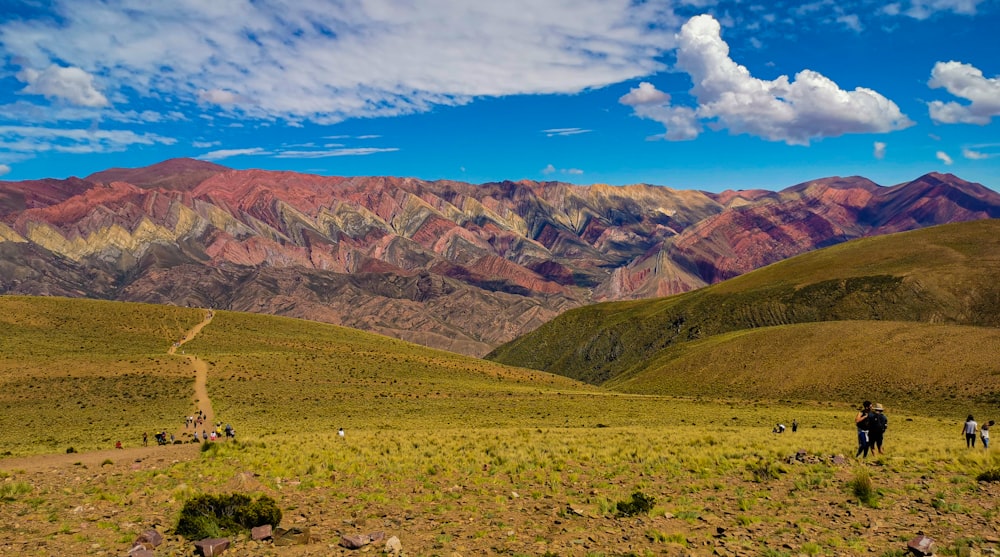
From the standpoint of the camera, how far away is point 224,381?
3083 inches

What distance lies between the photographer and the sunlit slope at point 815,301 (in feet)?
438

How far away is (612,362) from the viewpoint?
16225 cm

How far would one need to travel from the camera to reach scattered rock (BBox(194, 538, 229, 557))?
49.4ft

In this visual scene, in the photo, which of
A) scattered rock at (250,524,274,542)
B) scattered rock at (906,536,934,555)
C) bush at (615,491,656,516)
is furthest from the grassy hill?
scattered rock at (250,524,274,542)

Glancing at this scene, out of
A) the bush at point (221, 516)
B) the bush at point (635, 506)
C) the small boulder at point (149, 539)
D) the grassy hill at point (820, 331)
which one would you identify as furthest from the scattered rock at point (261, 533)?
the grassy hill at point (820, 331)

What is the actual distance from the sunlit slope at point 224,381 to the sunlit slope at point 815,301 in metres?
58.8

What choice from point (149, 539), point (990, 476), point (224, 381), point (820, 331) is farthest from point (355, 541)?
point (820, 331)

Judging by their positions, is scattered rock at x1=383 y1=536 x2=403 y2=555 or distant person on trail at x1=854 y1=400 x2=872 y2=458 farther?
distant person on trail at x1=854 y1=400 x2=872 y2=458

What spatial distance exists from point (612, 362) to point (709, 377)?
64.3 m

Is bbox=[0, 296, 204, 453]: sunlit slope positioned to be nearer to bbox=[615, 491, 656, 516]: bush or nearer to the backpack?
bbox=[615, 491, 656, 516]: bush

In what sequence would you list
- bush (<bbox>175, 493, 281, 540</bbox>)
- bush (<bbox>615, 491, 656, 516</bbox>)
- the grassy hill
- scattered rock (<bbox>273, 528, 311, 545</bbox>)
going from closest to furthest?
scattered rock (<bbox>273, 528, 311, 545</bbox>), bush (<bbox>175, 493, 281, 540</bbox>), bush (<bbox>615, 491, 656, 516</bbox>), the grassy hill

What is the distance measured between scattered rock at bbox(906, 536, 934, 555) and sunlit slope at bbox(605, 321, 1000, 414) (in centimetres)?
6116

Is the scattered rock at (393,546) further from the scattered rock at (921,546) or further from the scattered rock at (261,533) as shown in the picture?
the scattered rock at (921,546)

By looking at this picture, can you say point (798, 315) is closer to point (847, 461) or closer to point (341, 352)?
point (341, 352)
